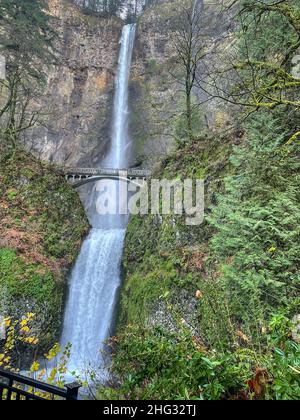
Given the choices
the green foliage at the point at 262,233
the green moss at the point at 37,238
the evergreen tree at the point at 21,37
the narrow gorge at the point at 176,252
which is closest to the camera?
the narrow gorge at the point at 176,252

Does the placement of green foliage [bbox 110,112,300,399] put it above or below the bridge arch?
below

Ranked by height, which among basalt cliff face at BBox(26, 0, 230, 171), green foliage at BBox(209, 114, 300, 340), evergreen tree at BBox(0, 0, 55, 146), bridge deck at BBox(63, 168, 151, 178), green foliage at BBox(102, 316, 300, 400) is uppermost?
basalt cliff face at BBox(26, 0, 230, 171)

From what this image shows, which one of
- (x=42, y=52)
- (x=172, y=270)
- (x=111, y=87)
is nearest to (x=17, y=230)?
(x=172, y=270)

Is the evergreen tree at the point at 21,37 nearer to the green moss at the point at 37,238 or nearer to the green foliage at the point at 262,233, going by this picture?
the green moss at the point at 37,238

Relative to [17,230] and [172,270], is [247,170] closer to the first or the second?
[172,270]

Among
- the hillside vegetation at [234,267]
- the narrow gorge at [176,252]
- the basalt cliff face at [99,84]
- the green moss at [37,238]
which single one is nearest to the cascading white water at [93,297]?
the narrow gorge at [176,252]

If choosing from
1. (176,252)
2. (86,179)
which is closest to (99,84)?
(86,179)

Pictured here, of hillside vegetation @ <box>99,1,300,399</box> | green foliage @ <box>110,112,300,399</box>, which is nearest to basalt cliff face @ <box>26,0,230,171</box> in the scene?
hillside vegetation @ <box>99,1,300,399</box>

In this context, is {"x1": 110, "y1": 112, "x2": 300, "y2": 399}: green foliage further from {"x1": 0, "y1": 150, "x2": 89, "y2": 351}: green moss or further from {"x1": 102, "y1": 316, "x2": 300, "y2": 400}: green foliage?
{"x1": 0, "y1": 150, "x2": 89, "y2": 351}: green moss

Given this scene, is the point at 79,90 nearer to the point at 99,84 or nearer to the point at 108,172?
the point at 99,84

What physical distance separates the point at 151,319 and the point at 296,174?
504 cm

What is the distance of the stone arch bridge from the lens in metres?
22.1

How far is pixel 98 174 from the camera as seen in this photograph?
22.8 m

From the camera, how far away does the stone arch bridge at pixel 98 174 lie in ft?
72.6
